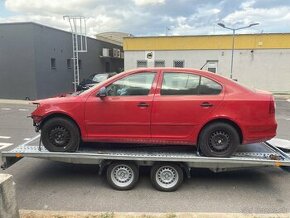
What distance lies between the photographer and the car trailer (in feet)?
15.2

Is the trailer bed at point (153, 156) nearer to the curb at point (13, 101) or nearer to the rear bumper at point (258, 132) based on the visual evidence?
the rear bumper at point (258, 132)

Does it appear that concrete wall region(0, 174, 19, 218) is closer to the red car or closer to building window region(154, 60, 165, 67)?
the red car

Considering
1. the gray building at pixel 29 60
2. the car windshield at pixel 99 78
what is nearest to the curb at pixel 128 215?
the gray building at pixel 29 60

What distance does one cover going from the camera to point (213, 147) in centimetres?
478

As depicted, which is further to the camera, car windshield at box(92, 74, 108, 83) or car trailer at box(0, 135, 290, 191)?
car windshield at box(92, 74, 108, 83)

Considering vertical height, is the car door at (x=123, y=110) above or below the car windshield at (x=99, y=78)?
above

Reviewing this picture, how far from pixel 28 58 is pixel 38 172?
1288cm

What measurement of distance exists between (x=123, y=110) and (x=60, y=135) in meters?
1.10

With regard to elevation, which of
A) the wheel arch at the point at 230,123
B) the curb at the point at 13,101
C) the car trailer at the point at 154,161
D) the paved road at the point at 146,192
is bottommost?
the curb at the point at 13,101

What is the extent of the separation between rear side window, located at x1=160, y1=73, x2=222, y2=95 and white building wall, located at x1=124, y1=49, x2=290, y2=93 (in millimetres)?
17700

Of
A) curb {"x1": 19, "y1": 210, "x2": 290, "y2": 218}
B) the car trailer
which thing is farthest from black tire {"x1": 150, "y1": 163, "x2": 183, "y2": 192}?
curb {"x1": 19, "y1": 210, "x2": 290, "y2": 218}

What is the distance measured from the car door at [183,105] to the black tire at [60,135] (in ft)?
4.15

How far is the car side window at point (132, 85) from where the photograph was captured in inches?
194

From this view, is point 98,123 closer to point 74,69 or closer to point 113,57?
point 74,69
